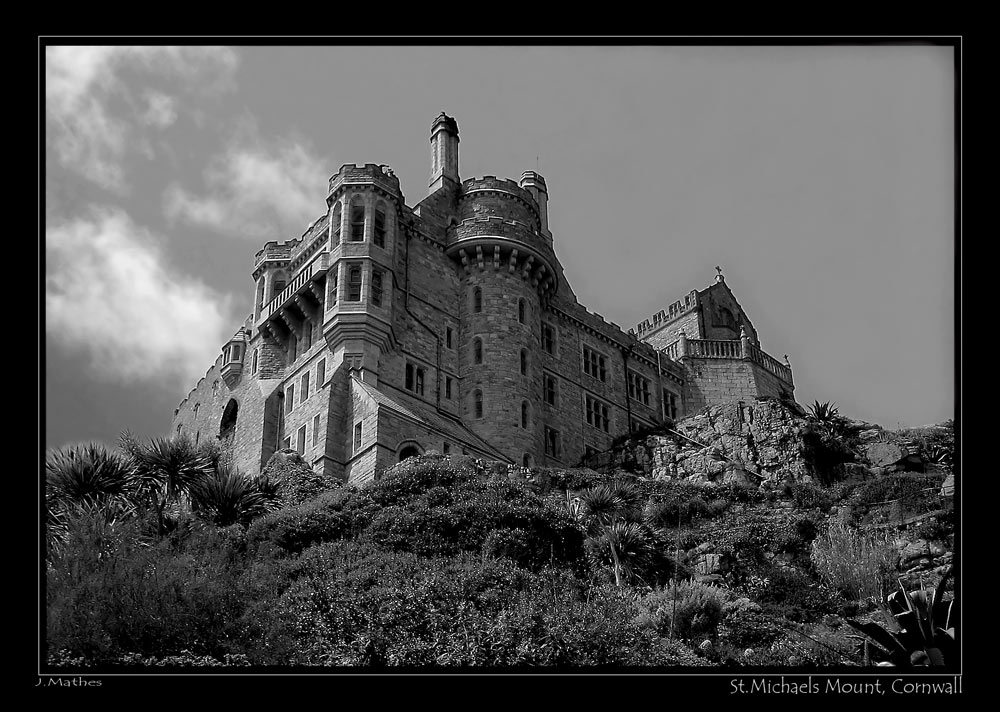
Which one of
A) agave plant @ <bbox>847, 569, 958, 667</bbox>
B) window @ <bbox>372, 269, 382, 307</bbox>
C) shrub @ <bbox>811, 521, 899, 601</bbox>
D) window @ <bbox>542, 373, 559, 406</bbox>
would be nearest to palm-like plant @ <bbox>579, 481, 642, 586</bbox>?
shrub @ <bbox>811, 521, 899, 601</bbox>

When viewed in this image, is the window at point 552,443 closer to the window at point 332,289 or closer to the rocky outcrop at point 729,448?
the rocky outcrop at point 729,448

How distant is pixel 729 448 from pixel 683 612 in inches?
811

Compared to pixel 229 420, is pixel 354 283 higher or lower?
higher

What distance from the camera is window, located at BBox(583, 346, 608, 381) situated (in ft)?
169

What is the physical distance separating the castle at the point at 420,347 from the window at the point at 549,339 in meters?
Result: 0.09

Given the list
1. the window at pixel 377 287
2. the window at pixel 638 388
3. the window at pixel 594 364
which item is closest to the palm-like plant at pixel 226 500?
the window at pixel 377 287

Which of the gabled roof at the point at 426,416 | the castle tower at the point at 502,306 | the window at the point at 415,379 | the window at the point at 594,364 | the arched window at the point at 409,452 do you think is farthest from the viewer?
the window at the point at 594,364

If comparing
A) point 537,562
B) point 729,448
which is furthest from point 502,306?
point 537,562

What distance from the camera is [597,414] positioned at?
50.3m

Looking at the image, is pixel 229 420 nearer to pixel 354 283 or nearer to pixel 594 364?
pixel 354 283

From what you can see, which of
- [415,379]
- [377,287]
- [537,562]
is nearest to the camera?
[537,562]

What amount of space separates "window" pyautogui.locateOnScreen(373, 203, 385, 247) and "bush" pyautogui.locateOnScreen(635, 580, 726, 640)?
21.5 metres

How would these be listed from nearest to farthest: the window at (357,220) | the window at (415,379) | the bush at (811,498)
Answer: the bush at (811,498) < the window at (415,379) < the window at (357,220)

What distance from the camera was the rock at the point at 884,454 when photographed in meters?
42.0
